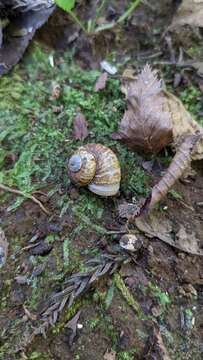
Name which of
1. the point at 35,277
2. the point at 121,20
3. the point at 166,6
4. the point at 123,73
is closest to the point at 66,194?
the point at 35,277

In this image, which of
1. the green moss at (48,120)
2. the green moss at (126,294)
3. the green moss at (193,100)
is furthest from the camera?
the green moss at (193,100)

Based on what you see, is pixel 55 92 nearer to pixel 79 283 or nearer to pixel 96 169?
pixel 96 169

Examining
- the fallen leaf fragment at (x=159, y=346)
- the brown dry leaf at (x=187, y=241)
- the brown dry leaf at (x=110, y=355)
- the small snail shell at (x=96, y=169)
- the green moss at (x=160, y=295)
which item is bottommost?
the fallen leaf fragment at (x=159, y=346)

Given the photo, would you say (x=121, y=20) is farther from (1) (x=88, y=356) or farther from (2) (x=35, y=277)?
(1) (x=88, y=356)

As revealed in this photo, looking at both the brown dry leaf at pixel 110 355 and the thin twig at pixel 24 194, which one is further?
the thin twig at pixel 24 194

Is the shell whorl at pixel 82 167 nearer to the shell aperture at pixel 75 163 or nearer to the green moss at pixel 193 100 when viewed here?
the shell aperture at pixel 75 163

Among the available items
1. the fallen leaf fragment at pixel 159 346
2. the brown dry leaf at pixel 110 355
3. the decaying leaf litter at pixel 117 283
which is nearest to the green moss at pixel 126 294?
the decaying leaf litter at pixel 117 283

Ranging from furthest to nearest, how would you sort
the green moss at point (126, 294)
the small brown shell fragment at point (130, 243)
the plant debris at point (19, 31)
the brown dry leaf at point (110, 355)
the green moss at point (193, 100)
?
1. the plant debris at point (19, 31)
2. the green moss at point (193, 100)
3. the small brown shell fragment at point (130, 243)
4. the green moss at point (126, 294)
5. the brown dry leaf at point (110, 355)

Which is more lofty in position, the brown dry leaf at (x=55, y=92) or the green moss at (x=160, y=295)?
the brown dry leaf at (x=55, y=92)
